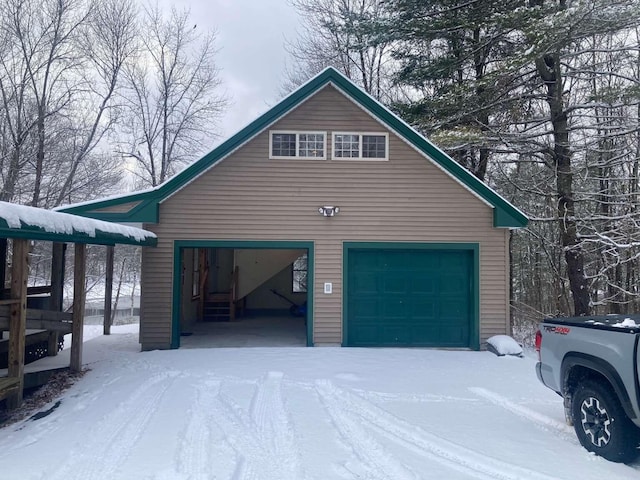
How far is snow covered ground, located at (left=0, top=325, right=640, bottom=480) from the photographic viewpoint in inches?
158

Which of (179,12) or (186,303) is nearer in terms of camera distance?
(186,303)

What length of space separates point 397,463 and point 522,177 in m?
14.6

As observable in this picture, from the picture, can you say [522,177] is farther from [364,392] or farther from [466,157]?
[364,392]

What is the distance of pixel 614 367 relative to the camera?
13.7 feet

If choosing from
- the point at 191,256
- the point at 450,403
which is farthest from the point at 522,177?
the point at 450,403

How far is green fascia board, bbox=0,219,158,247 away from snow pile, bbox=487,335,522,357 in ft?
23.2

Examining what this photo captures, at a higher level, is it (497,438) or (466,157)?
(466,157)

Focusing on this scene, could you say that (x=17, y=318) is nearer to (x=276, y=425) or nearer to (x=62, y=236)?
(x=62, y=236)

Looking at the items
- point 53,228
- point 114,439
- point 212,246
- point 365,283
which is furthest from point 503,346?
point 53,228

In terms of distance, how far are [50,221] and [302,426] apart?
3870mm

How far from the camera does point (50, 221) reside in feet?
19.4

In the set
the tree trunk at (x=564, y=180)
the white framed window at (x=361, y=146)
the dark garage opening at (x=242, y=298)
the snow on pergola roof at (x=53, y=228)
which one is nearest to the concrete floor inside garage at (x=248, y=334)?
the dark garage opening at (x=242, y=298)

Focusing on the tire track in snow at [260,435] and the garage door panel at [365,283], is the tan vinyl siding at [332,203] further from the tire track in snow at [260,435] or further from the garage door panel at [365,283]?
the tire track in snow at [260,435]

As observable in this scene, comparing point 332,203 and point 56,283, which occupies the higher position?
point 332,203
